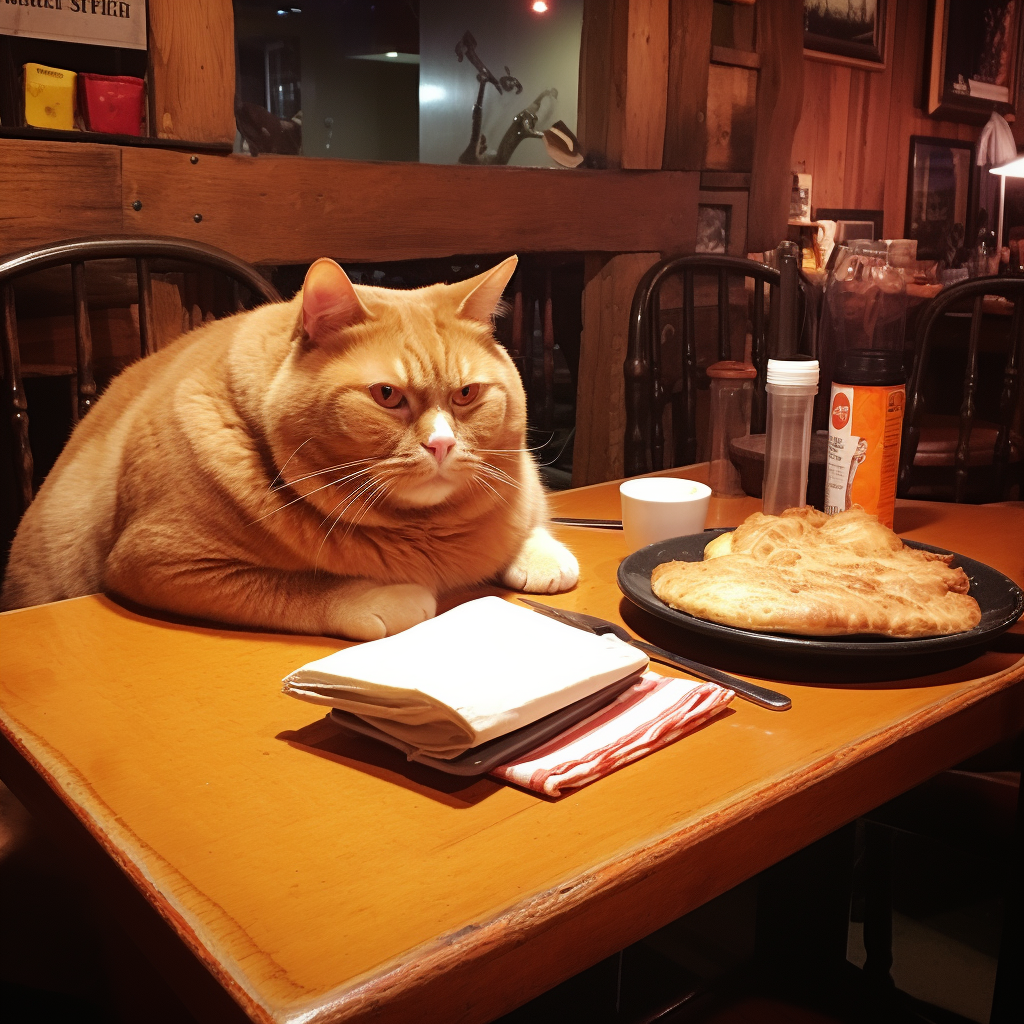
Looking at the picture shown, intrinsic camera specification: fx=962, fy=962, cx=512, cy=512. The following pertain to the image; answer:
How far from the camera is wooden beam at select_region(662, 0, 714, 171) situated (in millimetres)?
2787

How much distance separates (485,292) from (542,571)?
12.9 inches

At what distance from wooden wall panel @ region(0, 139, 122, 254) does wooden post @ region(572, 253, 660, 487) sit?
1.40m

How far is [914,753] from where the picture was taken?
30.5 inches

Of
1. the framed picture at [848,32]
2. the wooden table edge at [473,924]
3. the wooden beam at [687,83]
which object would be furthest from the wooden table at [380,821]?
the framed picture at [848,32]

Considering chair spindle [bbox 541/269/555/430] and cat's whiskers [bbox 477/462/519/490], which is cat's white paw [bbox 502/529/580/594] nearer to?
cat's whiskers [bbox 477/462/519/490]

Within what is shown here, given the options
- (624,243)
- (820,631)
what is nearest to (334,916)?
(820,631)

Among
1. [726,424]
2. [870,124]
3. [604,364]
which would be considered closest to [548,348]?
[604,364]

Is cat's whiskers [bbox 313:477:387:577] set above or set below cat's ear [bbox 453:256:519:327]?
below

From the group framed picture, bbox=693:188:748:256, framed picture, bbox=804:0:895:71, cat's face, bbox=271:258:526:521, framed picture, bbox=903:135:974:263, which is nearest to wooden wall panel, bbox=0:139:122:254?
cat's face, bbox=271:258:526:521

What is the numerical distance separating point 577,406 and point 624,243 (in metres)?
0.50

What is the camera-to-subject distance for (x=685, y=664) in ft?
2.80

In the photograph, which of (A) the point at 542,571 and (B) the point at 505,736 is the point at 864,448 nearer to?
(A) the point at 542,571

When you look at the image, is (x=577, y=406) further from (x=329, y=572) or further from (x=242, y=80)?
(x=329, y=572)

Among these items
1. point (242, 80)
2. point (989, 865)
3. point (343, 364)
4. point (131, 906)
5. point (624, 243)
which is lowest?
point (989, 865)
